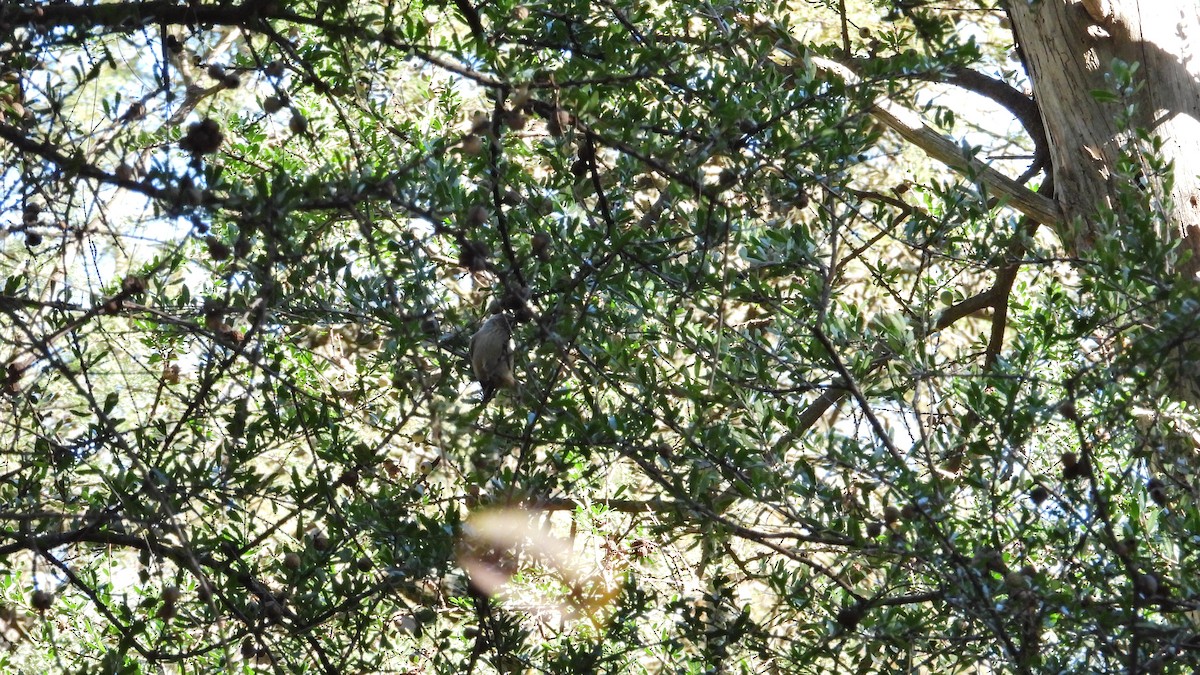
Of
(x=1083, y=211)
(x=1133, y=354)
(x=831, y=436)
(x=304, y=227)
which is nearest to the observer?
(x=1133, y=354)

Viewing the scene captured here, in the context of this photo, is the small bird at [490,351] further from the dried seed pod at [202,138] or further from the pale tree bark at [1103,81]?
the pale tree bark at [1103,81]

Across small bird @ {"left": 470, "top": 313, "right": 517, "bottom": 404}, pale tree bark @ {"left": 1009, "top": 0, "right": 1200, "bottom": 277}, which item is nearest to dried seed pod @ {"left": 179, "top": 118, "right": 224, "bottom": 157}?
small bird @ {"left": 470, "top": 313, "right": 517, "bottom": 404}

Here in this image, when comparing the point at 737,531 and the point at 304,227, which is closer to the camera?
the point at 737,531

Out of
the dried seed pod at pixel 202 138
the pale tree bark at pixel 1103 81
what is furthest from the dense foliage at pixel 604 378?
the pale tree bark at pixel 1103 81

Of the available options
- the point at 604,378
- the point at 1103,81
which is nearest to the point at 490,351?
the point at 604,378

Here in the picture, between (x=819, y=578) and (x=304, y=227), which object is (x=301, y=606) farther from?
(x=819, y=578)

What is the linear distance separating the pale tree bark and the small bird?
2019 millimetres

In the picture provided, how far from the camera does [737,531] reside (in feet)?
7.54

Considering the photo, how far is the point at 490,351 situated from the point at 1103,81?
2.32 m

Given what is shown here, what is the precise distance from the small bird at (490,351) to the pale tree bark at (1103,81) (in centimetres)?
202

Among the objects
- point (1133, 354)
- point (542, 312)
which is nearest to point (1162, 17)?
point (1133, 354)

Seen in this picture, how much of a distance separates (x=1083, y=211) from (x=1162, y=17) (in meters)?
0.66

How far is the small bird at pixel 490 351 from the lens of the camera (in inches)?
86.1

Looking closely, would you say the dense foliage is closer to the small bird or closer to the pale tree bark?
the small bird
